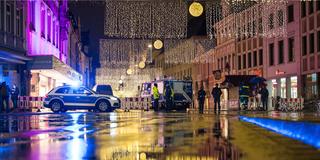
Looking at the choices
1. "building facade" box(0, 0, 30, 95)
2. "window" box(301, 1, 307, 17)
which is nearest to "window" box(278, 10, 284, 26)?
"window" box(301, 1, 307, 17)

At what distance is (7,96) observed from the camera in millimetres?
31844

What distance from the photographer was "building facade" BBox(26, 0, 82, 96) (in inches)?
1475

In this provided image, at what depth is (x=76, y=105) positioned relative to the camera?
35781 millimetres

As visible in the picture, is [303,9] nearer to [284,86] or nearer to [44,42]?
[284,86]

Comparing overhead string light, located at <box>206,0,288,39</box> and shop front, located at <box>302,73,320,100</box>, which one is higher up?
overhead string light, located at <box>206,0,288,39</box>

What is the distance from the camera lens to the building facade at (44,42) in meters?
37.5

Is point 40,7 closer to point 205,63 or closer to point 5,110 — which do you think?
point 5,110

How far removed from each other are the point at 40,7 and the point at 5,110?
434 inches

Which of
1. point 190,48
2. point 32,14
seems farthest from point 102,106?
point 190,48

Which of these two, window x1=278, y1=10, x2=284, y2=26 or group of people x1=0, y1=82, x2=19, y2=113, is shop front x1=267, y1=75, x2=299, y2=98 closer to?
window x1=278, y1=10, x2=284, y2=26

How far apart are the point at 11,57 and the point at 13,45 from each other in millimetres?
1119

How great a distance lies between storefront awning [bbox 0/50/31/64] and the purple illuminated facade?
1.36 meters

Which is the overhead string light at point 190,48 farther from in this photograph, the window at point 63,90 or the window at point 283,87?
the window at point 63,90

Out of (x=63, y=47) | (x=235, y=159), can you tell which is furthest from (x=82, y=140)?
(x=63, y=47)
